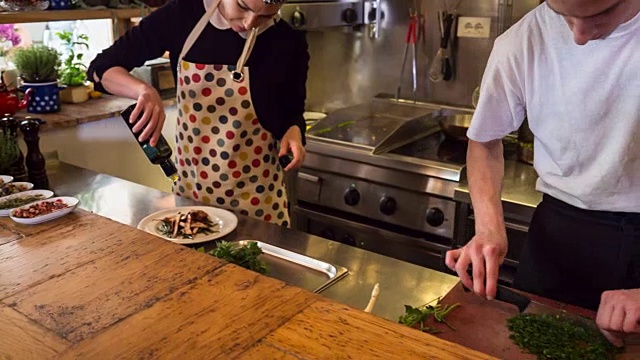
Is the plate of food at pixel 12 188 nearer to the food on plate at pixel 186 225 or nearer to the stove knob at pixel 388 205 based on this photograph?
the food on plate at pixel 186 225

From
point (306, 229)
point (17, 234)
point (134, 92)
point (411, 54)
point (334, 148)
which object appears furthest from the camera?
point (411, 54)

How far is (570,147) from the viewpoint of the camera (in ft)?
4.58

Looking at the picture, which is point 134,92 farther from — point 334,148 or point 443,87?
point 443,87

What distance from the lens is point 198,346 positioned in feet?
2.31

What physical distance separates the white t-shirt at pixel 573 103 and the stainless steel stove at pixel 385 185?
99cm

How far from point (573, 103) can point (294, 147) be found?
732 mm

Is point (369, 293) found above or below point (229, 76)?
below

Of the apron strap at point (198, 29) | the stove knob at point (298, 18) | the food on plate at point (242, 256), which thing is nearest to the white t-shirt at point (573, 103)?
the food on plate at point (242, 256)

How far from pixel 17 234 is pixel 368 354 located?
2.45 feet

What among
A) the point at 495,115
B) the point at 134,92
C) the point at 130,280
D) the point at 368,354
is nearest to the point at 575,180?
the point at 495,115

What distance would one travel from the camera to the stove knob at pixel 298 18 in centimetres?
280

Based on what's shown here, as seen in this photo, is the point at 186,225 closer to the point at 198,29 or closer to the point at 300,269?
the point at 300,269

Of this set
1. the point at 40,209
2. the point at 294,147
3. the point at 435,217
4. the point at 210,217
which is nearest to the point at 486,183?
the point at 294,147

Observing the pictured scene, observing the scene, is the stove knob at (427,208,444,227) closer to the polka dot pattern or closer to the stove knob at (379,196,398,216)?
the stove knob at (379,196,398,216)
